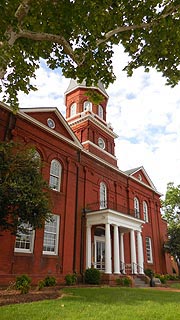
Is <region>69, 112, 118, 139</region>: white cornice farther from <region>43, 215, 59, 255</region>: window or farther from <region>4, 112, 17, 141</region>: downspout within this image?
<region>43, 215, 59, 255</region>: window

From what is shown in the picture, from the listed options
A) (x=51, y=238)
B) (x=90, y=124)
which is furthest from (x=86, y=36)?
(x=90, y=124)

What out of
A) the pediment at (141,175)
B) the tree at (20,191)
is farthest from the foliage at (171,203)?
the tree at (20,191)

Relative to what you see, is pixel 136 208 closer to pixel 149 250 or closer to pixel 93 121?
pixel 149 250

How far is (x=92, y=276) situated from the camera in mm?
17281

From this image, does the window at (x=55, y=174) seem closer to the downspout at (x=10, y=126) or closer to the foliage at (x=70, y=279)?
the downspout at (x=10, y=126)

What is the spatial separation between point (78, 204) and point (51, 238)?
11.5 ft

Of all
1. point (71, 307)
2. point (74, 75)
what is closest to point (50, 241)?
point (71, 307)

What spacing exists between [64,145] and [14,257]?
865 centimetres

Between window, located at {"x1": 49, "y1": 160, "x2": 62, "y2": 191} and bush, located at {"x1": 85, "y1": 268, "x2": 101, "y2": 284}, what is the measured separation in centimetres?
580

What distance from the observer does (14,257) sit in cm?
1441

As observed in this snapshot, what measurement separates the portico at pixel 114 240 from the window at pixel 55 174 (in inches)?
129

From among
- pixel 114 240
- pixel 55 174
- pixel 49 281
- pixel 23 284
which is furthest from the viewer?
pixel 114 240

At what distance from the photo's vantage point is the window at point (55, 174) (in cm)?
1867

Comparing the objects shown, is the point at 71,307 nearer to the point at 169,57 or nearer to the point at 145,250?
the point at 169,57
